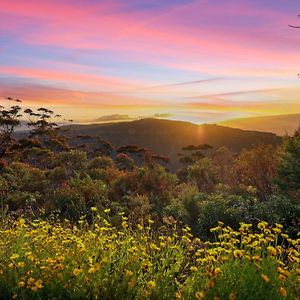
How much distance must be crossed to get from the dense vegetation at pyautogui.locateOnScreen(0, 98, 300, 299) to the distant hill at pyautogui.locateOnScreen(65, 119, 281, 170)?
45.8 meters

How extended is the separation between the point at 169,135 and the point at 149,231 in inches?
2867

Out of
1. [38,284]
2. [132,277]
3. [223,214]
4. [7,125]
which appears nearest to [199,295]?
[132,277]

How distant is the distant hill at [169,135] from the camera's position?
76500mm

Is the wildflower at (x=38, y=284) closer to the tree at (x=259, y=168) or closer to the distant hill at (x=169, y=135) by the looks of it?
the tree at (x=259, y=168)

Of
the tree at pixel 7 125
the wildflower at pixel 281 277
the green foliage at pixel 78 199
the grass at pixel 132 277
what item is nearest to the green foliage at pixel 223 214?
the green foliage at pixel 78 199

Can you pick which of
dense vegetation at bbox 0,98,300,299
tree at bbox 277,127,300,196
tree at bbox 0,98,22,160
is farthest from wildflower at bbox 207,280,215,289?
tree at bbox 0,98,22,160

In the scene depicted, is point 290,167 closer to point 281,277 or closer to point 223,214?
point 223,214

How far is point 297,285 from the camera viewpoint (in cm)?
505

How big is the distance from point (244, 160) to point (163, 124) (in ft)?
227

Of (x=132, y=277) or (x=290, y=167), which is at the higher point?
(x=290, y=167)

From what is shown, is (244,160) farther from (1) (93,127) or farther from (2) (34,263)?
(1) (93,127)

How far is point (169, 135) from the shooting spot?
8425 centimetres

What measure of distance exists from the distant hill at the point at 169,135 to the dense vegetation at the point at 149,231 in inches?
1802

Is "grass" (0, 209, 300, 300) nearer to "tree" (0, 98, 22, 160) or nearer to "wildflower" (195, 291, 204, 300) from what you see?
"wildflower" (195, 291, 204, 300)
